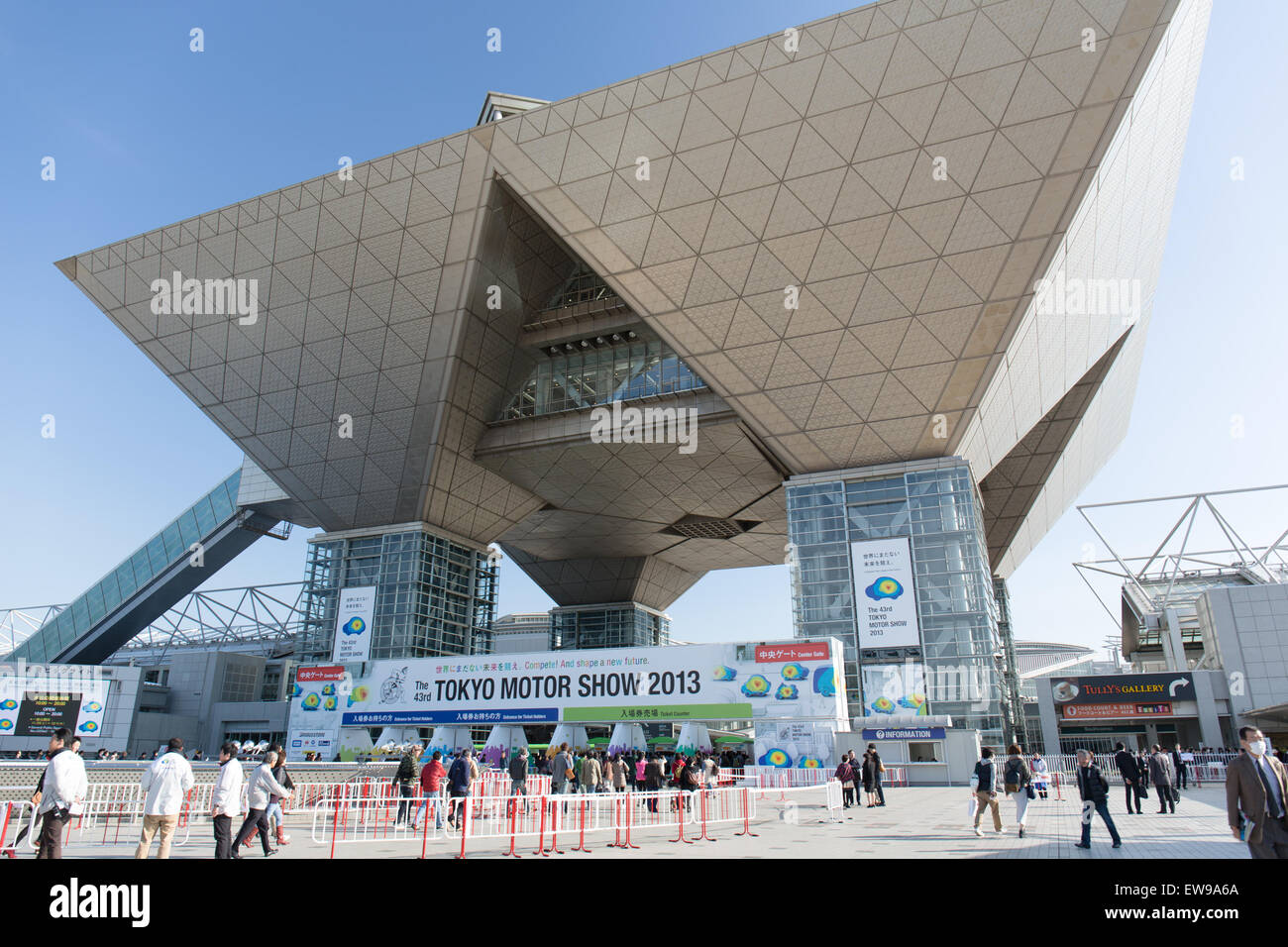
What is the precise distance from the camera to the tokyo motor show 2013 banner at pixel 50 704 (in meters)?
42.7

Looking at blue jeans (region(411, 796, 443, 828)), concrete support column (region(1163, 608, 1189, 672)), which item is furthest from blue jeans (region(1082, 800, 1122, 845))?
concrete support column (region(1163, 608, 1189, 672))

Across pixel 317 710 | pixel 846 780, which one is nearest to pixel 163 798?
pixel 846 780

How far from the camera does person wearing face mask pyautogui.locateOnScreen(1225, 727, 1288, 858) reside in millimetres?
7465

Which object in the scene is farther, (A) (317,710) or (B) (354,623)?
(B) (354,623)

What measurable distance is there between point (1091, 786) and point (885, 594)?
75.4 feet

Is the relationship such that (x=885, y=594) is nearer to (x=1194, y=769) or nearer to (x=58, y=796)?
(x=1194, y=769)

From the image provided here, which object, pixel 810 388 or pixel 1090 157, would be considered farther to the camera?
pixel 810 388

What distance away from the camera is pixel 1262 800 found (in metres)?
7.45

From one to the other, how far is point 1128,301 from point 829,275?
16.0 meters

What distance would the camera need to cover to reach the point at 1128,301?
36656mm

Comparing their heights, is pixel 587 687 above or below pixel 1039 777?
above
